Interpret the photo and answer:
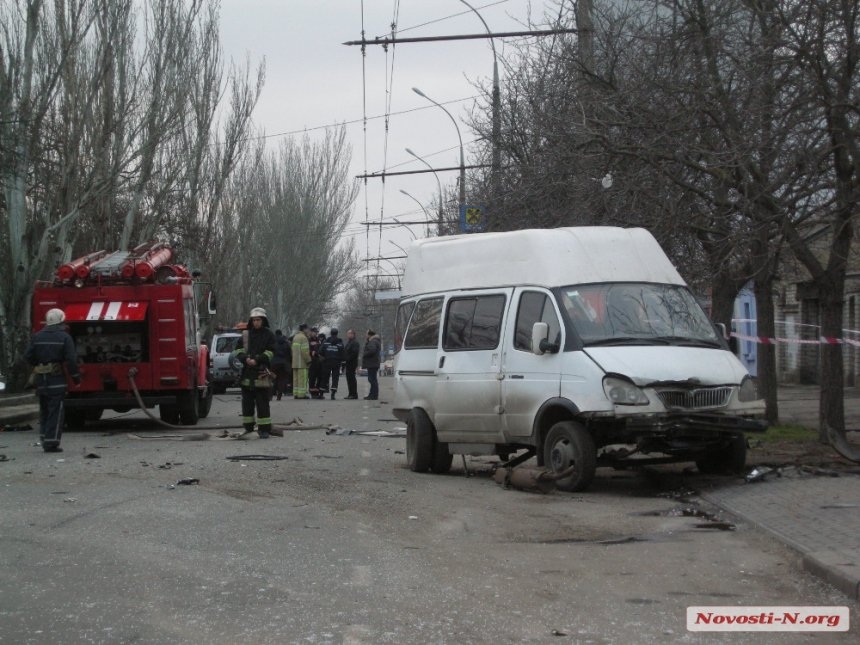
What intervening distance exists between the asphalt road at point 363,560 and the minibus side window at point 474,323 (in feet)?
4.56

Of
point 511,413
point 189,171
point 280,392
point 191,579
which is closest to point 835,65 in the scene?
point 511,413

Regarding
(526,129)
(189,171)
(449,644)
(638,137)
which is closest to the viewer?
(449,644)

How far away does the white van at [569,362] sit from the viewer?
10570mm

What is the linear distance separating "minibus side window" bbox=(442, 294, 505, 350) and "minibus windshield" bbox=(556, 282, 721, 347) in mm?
919

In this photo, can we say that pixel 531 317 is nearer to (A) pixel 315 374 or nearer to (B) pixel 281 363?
(B) pixel 281 363

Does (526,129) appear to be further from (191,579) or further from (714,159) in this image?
(191,579)

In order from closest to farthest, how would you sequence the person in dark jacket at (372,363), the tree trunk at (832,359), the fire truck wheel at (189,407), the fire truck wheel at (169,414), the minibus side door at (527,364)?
the minibus side door at (527,364)
the tree trunk at (832,359)
the fire truck wheel at (189,407)
the fire truck wheel at (169,414)
the person in dark jacket at (372,363)

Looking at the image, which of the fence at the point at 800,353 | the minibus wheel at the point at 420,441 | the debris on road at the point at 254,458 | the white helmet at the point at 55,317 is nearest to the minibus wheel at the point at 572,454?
the minibus wheel at the point at 420,441

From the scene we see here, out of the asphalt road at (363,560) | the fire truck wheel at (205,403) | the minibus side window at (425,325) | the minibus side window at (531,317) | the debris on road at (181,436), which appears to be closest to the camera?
the asphalt road at (363,560)

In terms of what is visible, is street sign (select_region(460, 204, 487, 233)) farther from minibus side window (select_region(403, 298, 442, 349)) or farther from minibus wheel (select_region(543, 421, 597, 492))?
minibus wheel (select_region(543, 421, 597, 492))

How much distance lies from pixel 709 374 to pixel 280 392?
2054cm

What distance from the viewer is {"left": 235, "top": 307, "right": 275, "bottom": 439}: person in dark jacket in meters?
16.5

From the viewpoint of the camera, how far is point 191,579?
22.1ft

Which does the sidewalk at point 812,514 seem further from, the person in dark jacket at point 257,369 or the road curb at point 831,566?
the person in dark jacket at point 257,369
